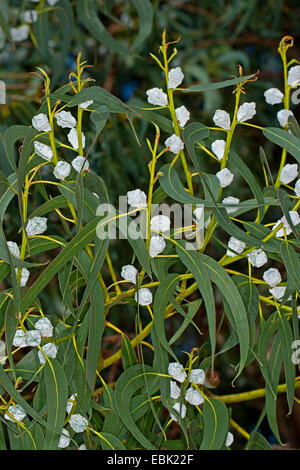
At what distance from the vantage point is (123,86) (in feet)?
4.35

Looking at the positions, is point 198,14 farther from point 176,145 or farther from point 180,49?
point 176,145

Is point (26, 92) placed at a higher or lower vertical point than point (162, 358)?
lower

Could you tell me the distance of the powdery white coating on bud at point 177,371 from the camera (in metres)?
0.44

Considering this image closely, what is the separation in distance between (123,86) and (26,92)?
0.70ft

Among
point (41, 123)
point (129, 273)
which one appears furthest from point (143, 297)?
point (41, 123)

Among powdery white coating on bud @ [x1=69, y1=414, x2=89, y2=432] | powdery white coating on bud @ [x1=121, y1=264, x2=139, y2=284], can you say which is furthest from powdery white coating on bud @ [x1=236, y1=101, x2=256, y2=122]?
powdery white coating on bud @ [x1=69, y1=414, x2=89, y2=432]

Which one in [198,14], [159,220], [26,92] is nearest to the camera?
[159,220]

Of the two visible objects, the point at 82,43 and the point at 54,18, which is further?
the point at 54,18

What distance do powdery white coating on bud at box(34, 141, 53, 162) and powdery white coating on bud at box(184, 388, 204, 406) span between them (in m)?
0.18

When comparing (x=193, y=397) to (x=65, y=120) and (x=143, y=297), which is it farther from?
(x=65, y=120)

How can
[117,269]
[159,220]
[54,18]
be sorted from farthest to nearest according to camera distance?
[54,18]
[117,269]
[159,220]

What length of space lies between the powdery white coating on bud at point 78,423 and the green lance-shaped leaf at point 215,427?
8cm

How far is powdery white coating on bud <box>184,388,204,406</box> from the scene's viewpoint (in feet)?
1.52
